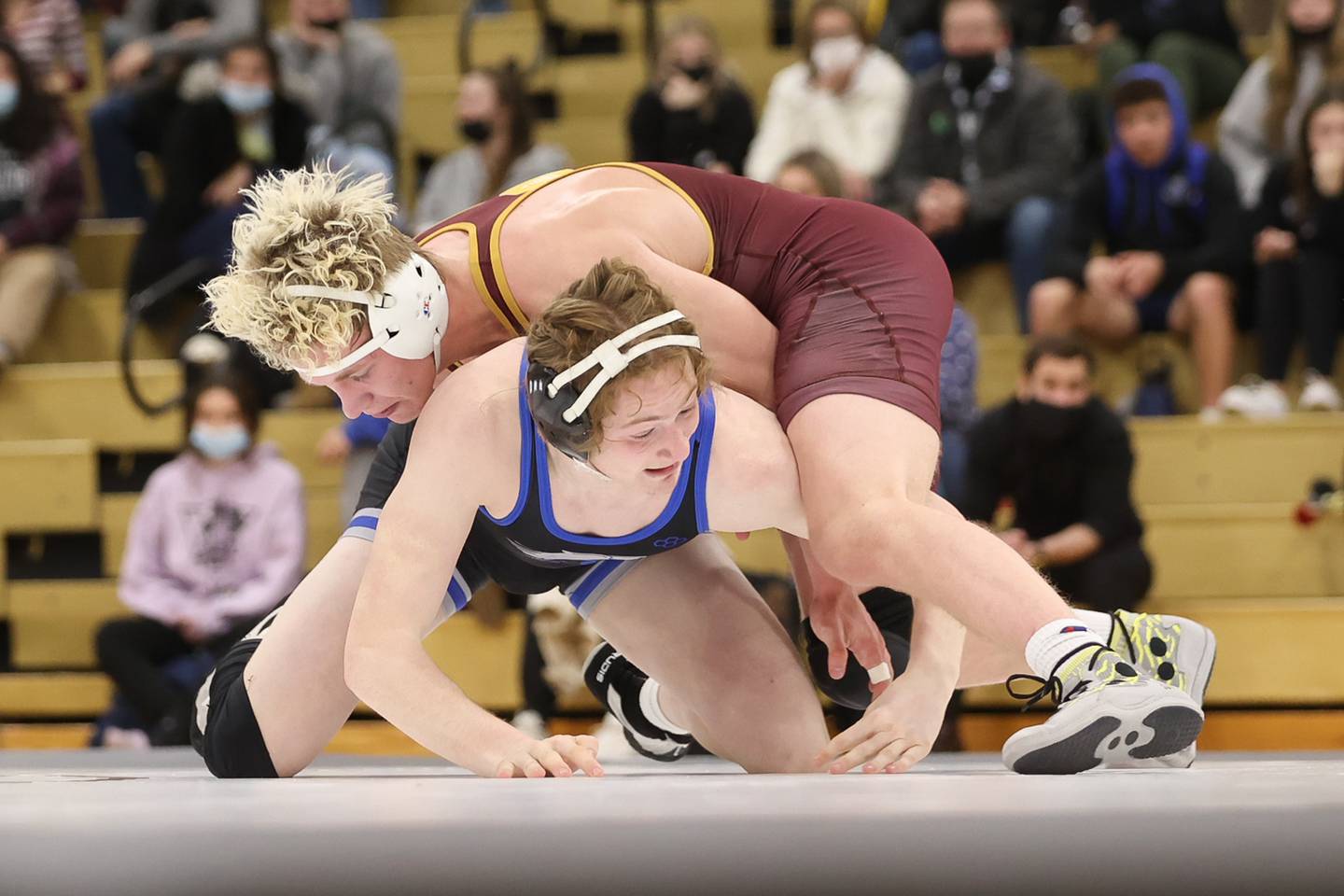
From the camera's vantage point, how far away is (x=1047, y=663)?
74.2 inches

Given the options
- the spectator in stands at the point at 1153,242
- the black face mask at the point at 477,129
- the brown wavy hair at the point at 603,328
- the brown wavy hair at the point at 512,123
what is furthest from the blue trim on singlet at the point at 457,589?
the black face mask at the point at 477,129

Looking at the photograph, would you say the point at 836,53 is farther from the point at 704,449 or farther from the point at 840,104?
the point at 704,449

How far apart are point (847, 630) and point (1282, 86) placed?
11.0ft

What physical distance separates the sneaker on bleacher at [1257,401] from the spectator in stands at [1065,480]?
592 mm

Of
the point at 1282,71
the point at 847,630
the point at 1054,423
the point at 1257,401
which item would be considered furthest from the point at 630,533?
the point at 1282,71

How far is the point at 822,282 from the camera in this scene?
7.99 ft

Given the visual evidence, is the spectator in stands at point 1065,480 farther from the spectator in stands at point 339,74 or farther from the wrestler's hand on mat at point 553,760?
the spectator in stands at point 339,74

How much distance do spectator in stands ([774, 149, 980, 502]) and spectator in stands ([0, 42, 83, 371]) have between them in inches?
112

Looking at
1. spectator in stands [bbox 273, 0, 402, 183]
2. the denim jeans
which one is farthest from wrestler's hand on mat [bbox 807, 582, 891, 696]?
spectator in stands [bbox 273, 0, 402, 183]

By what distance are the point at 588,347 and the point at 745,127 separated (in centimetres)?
364

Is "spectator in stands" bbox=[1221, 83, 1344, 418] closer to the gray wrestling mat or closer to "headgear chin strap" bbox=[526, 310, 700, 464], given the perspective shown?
"headgear chin strap" bbox=[526, 310, 700, 464]

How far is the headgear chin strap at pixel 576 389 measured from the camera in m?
1.96

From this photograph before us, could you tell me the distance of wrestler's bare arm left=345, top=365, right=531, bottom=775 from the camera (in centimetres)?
200

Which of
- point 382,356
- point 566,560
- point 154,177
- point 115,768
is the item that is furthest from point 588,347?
point 154,177
